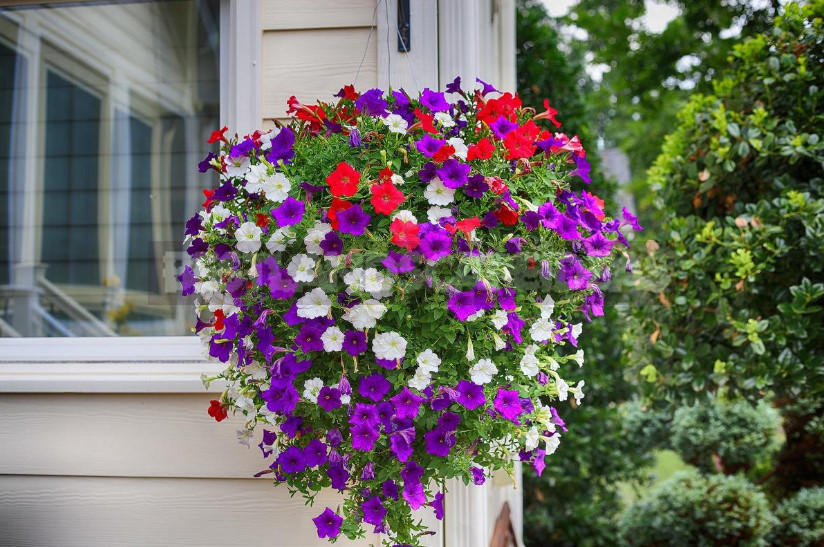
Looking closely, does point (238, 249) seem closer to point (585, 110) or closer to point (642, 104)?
point (585, 110)

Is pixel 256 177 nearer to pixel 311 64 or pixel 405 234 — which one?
pixel 405 234

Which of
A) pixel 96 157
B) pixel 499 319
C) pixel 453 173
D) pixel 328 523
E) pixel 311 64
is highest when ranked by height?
pixel 96 157

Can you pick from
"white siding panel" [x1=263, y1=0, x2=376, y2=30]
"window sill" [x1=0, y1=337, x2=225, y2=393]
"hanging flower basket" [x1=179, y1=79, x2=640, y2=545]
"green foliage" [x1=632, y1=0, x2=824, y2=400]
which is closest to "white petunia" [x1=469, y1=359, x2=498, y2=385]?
"hanging flower basket" [x1=179, y1=79, x2=640, y2=545]

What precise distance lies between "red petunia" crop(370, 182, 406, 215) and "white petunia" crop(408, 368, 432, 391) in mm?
248

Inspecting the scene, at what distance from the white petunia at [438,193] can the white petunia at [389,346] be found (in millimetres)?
221

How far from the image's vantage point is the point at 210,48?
2.78 metres

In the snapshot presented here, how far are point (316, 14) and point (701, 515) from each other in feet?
10.6

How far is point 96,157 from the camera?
9.55 feet

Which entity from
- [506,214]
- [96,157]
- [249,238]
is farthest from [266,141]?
[96,157]

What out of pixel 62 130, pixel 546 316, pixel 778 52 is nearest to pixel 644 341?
pixel 778 52

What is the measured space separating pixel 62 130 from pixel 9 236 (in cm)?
53

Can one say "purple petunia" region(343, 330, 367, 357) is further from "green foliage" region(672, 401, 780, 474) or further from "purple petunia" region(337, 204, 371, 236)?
"green foliage" region(672, 401, 780, 474)

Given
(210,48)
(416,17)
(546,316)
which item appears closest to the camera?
(546,316)

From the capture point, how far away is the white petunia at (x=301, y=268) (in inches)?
39.9
